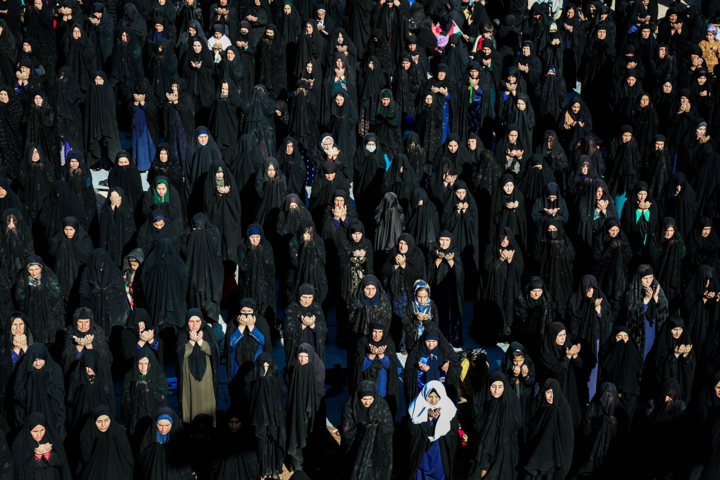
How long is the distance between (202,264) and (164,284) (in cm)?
57

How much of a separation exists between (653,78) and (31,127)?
7983 mm

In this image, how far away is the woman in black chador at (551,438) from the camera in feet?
28.2

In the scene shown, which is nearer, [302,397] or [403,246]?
[302,397]

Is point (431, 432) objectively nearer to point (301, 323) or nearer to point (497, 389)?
point (497, 389)

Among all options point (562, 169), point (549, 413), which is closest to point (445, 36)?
point (562, 169)

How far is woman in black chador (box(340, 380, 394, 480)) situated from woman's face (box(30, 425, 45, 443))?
220 cm

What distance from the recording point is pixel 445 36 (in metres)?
16.1

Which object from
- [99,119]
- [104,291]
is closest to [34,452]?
[104,291]

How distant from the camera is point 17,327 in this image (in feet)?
30.2

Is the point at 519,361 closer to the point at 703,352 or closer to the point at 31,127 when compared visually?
the point at 703,352

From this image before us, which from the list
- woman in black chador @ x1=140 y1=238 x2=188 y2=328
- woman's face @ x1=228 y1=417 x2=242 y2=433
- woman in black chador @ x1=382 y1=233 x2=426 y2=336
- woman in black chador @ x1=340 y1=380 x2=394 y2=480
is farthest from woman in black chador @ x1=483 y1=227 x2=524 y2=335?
woman's face @ x1=228 y1=417 x2=242 y2=433

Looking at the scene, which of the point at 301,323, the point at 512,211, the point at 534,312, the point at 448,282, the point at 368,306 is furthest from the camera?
the point at 512,211

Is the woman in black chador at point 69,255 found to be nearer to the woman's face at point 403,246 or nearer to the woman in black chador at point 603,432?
the woman's face at point 403,246

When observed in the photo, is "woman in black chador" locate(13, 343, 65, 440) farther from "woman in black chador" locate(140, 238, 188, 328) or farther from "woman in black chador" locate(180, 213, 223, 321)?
"woman in black chador" locate(180, 213, 223, 321)
